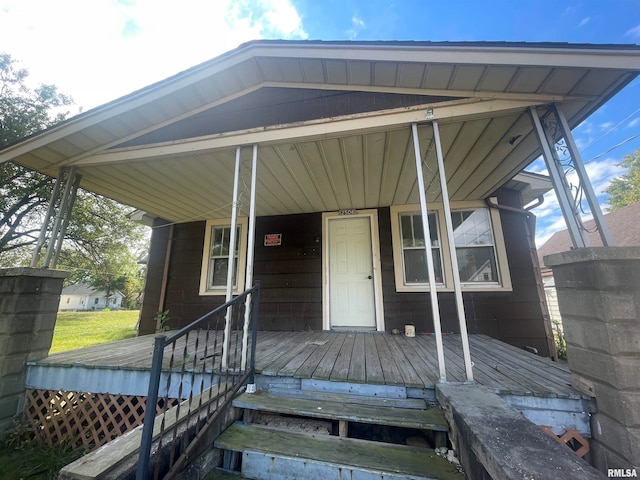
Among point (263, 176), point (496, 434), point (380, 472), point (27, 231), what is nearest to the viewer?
point (496, 434)

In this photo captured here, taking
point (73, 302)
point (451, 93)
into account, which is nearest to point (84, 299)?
point (73, 302)

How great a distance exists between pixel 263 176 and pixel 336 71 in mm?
1577

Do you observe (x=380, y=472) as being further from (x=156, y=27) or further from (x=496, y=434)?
(x=156, y=27)

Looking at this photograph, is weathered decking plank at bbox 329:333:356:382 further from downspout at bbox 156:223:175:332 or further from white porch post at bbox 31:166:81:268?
downspout at bbox 156:223:175:332

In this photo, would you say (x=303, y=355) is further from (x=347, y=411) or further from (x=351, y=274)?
(x=351, y=274)

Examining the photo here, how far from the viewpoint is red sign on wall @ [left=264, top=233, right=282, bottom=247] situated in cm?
480

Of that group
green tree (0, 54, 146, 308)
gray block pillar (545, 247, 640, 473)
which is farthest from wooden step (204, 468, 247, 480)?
green tree (0, 54, 146, 308)

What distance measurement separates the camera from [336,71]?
2.47m

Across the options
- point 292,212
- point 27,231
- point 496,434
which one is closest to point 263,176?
point 292,212

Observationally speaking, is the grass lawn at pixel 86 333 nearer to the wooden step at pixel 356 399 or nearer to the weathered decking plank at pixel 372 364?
the wooden step at pixel 356 399

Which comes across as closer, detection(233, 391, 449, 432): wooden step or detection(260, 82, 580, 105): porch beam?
detection(233, 391, 449, 432): wooden step

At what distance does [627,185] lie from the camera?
1395 centimetres

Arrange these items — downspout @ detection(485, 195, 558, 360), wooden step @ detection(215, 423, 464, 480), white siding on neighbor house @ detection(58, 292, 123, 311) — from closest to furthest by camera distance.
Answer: wooden step @ detection(215, 423, 464, 480)
downspout @ detection(485, 195, 558, 360)
white siding on neighbor house @ detection(58, 292, 123, 311)

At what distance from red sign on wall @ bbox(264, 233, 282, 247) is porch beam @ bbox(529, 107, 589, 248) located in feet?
12.7
